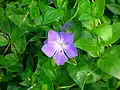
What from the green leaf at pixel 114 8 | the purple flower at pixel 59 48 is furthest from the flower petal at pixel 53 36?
the green leaf at pixel 114 8

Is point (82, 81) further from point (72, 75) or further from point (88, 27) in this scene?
point (88, 27)

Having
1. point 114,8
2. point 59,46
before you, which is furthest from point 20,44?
point 114,8

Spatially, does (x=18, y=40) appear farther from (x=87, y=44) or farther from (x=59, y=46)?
(x=87, y=44)

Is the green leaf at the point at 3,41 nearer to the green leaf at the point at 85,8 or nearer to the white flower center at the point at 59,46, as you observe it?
the white flower center at the point at 59,46

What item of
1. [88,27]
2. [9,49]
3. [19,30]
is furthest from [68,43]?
[9,49]

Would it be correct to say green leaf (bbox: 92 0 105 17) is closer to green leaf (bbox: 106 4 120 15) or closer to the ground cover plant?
the ground cover plant

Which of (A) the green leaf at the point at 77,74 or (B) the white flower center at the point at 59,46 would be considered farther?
(B) the white flower center at the point at 59,46

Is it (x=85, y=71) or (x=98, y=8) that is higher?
(x=98, y=8)
